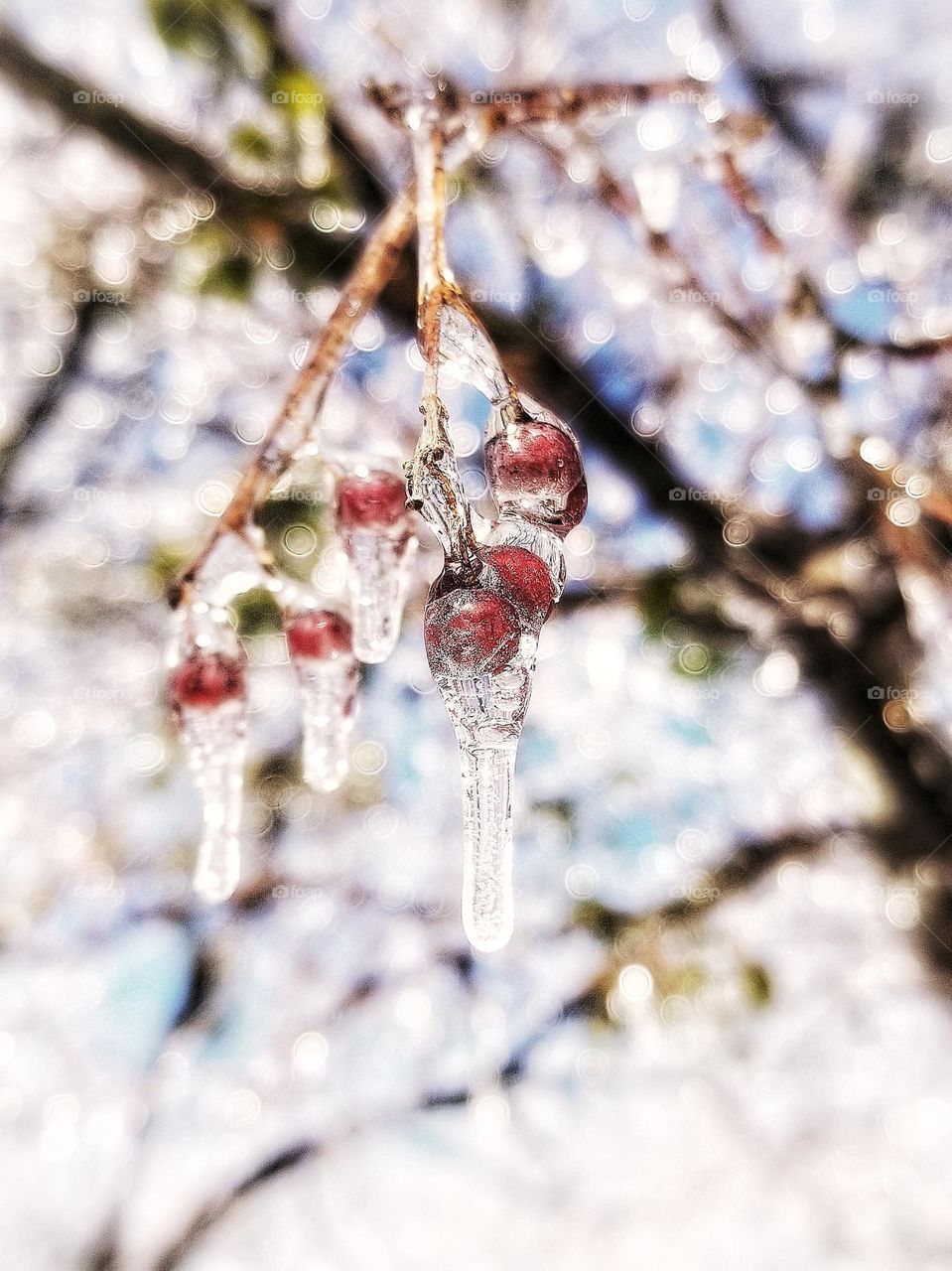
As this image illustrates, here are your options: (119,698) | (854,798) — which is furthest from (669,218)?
(119,698)

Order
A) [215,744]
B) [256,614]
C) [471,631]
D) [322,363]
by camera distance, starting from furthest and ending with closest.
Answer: [256,614] → [215,744] → [322,363] → [471,631]

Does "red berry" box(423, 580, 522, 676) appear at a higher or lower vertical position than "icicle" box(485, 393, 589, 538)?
lower

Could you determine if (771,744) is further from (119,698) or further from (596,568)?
(119,698)

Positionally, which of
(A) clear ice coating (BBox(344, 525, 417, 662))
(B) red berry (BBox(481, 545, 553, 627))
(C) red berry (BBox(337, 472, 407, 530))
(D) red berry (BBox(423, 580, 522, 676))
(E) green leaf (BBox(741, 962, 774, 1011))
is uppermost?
(B) red berry (BBox(481, 545, 553, 627))

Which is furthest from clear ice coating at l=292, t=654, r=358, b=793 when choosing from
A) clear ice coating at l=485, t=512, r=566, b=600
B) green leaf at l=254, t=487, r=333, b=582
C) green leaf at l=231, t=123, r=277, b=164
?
green leaf at l=231, t=123, r=277, b=164

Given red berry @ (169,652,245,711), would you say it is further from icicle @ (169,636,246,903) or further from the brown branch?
the brown branch

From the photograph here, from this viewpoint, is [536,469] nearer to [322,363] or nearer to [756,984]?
[322,363]

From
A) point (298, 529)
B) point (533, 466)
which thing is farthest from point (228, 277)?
point (533, 466)
